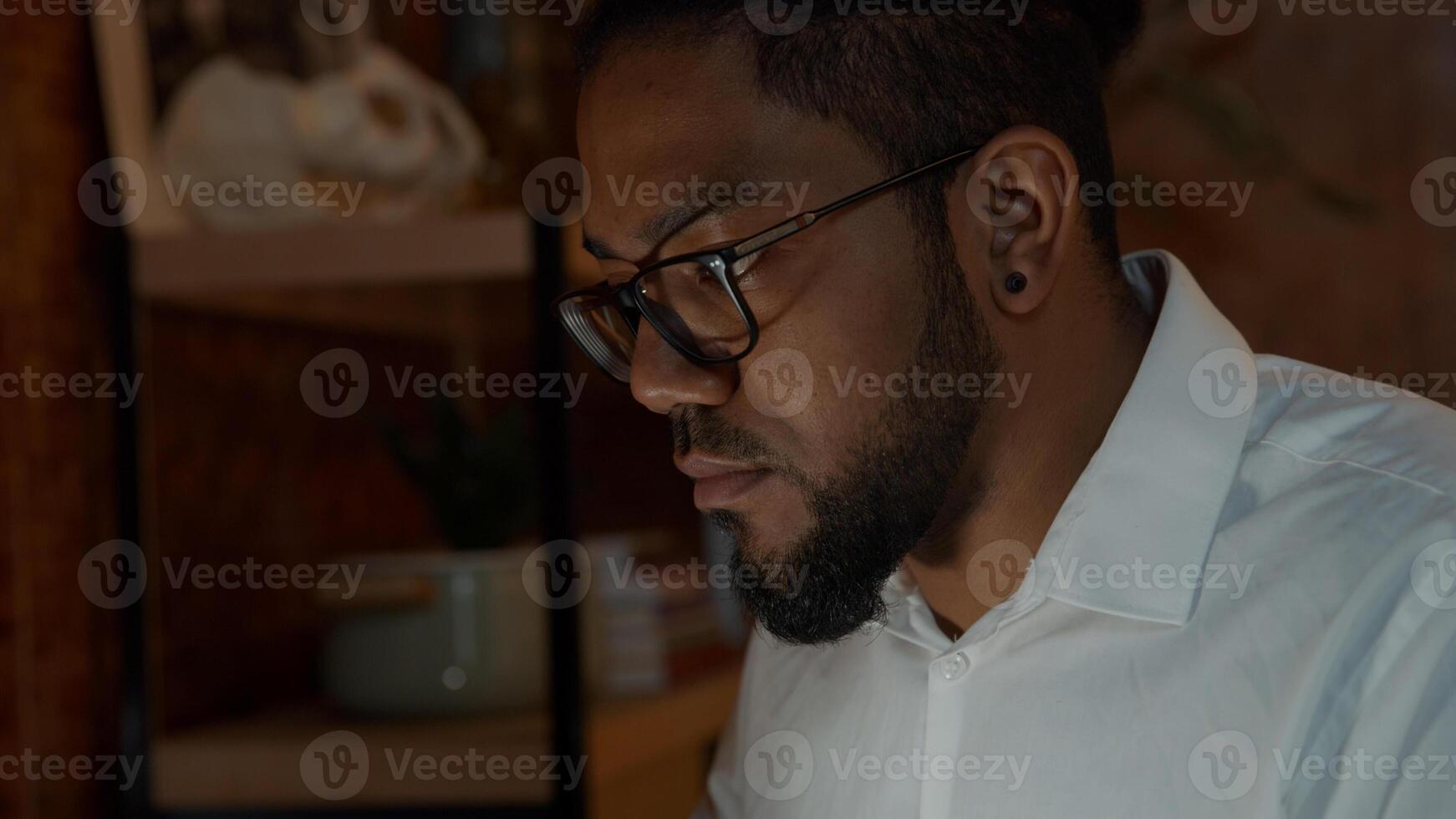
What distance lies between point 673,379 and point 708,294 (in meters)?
0.06

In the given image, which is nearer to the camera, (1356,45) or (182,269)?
(182,269)

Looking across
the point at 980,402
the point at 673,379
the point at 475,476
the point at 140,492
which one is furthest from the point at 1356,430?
the point at 140,492

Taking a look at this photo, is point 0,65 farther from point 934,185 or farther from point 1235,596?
point 1235,596

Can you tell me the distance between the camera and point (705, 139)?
92 centimetres

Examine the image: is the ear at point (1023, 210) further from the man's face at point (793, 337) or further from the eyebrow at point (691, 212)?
the eyebrow at point (691, 212)

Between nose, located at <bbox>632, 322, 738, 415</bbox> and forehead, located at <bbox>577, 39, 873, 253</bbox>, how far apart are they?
0.24ft

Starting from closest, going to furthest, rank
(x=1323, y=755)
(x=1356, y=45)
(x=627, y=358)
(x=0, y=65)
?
(x=1323, y=755) < (x=627, y=358) < (x=0, y=65) < (x=1356, y=45)

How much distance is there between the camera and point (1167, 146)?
7.93ft

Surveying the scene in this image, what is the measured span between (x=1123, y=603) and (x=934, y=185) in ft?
1.03

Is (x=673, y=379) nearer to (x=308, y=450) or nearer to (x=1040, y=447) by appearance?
(x=1040, y=447)

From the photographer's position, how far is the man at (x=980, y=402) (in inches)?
33.4

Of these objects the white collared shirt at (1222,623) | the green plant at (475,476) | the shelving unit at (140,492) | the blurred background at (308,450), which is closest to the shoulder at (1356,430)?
the white collared shirt at (1222,623)

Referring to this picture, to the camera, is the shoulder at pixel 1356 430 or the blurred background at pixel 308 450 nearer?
the shoulder at pixel 1356 430

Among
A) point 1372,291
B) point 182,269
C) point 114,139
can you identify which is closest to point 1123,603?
point 182,269
